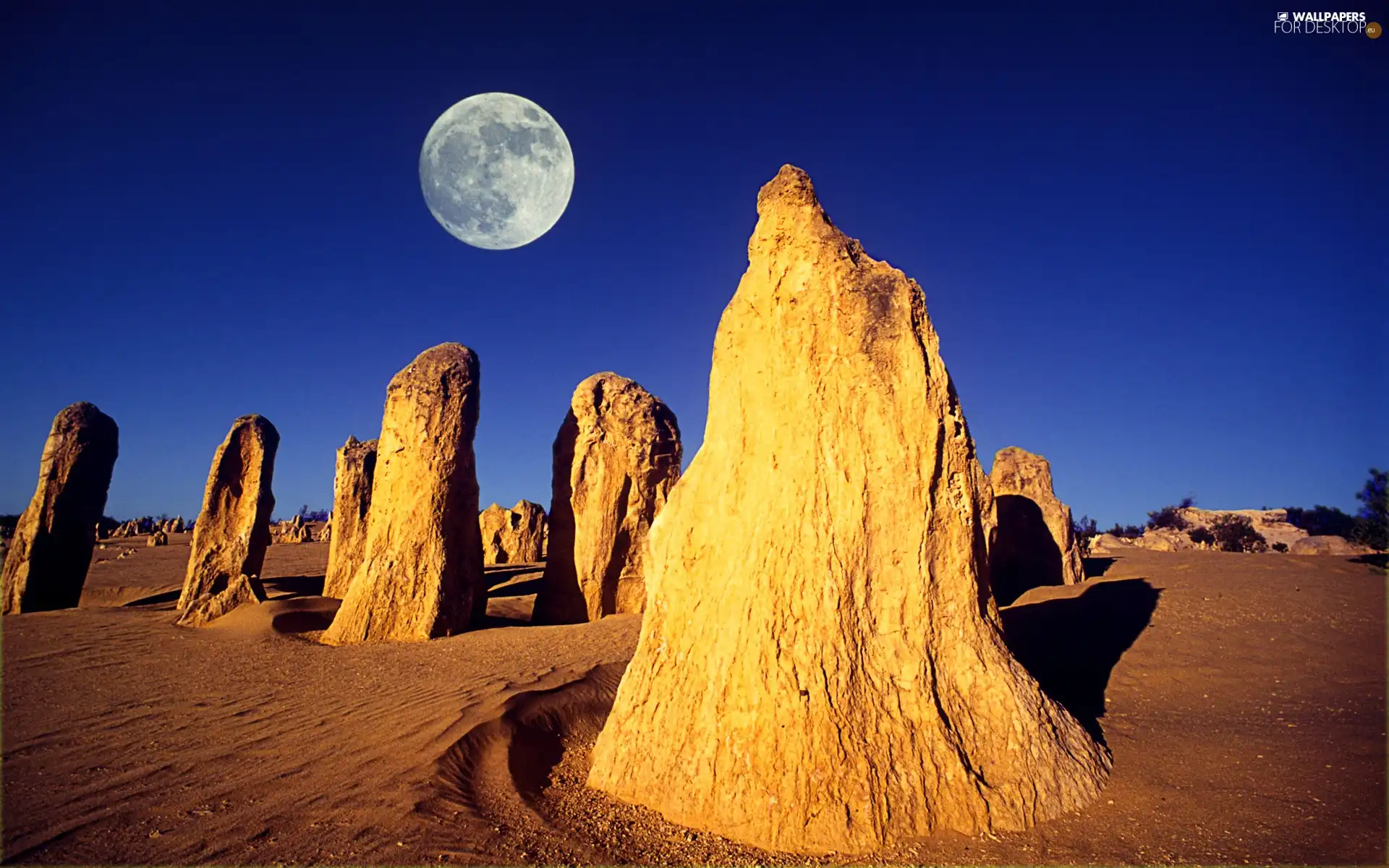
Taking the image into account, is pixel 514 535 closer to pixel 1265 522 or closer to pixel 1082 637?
pixel 1082 637

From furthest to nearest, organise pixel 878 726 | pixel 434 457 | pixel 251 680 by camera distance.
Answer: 1. pixel 434 457
2. pixel 251 680
3. pixel 878 726

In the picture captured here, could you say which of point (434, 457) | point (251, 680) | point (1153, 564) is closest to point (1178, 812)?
point (251, 680)

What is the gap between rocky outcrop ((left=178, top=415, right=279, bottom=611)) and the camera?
479 inches

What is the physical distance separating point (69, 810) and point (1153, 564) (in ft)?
62.8

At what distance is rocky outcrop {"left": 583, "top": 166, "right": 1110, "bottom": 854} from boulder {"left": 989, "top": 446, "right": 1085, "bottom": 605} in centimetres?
981

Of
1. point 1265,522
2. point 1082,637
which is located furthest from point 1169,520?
point 1082,637

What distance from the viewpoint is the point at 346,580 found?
52.3 feet

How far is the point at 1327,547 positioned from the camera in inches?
854

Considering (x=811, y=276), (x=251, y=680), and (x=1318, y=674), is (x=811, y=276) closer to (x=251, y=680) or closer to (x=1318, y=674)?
(x=1318, y=674)

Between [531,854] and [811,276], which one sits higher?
[811,276]

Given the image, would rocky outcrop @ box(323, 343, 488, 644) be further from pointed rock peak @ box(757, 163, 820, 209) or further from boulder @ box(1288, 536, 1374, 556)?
boulder @ box(1288, 536, 1374, 556)

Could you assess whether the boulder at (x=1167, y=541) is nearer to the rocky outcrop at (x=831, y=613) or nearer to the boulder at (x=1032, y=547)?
the boulder at (x=1032, y=547)

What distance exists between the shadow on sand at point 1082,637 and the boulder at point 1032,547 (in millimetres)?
2690

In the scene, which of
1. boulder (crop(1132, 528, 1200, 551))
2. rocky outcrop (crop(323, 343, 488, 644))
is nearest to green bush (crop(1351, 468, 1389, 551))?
boulder (crop(1132, 528, 1200, 551))
